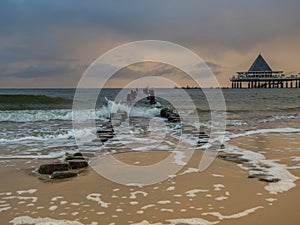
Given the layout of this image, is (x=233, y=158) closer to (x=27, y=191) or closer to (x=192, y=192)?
(x=192, y=192)

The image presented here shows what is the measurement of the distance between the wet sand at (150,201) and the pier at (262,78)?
95190mm

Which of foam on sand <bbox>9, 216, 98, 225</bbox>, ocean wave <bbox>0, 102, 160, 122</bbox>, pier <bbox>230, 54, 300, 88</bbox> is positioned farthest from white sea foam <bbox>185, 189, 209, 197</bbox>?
pier <bbox>230, 54, 300, 88</bbox>

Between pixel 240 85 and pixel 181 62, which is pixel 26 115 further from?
pixel 240 85

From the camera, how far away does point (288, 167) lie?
18.2 feet

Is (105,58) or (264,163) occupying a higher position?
(105,58)

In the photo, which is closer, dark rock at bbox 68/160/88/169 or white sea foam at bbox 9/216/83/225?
white sea foam at bbox 9/216/83/225

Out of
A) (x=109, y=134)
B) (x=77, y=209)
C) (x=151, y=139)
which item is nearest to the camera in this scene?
(x=77, y=209)

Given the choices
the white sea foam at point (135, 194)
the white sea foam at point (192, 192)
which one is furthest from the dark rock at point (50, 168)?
Answer: the white sea foam at point (192, 192)

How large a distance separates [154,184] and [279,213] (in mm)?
1899

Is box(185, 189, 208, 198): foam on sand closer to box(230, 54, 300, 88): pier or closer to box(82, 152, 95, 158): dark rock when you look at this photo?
box(82, 152, 95, 158): dark rock

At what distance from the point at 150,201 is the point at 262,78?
98743mm

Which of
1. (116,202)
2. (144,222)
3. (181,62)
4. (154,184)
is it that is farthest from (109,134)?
(144,222)

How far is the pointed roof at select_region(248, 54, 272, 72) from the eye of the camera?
328 ft

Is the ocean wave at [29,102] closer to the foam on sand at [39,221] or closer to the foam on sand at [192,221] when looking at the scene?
the foam on sand at [39,221]
